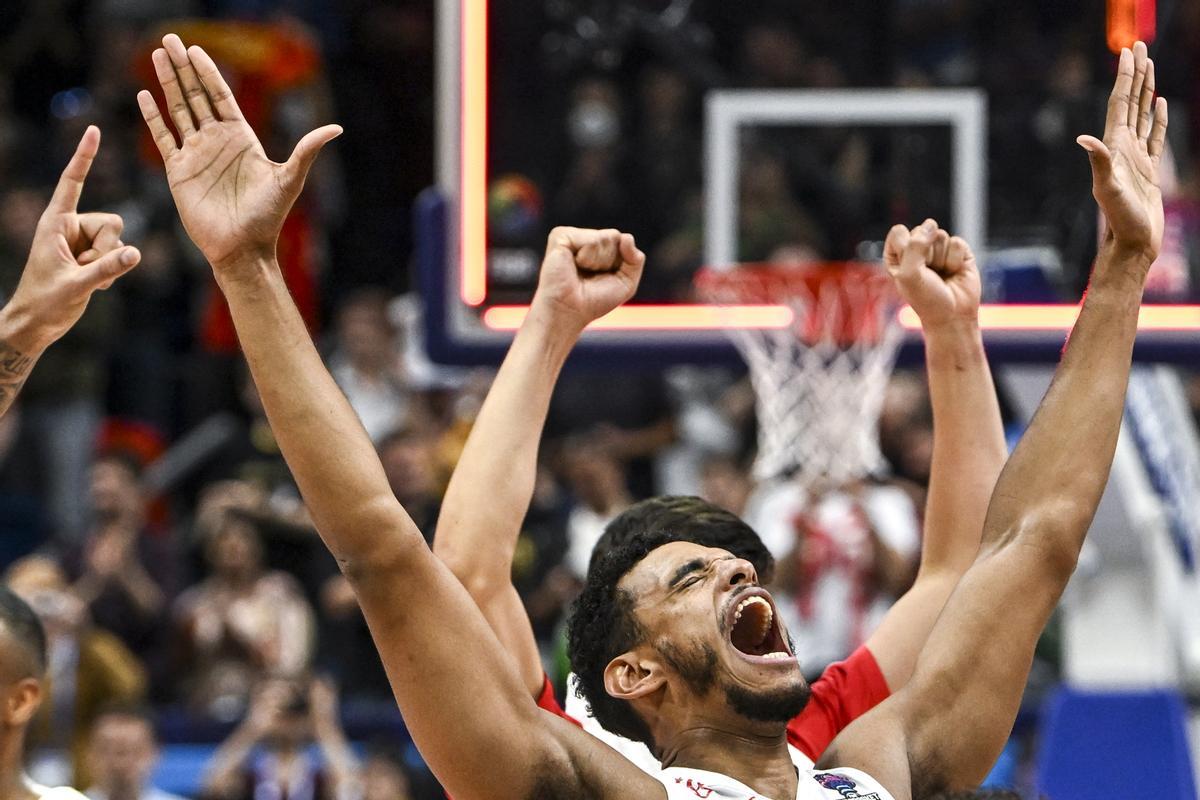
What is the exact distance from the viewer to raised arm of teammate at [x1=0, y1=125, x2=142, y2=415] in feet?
11.3

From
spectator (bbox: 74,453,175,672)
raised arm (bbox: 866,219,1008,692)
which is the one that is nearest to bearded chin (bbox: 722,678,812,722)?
raised arm (bbox: 866,219,1008,692)

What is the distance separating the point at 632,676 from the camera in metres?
3.33

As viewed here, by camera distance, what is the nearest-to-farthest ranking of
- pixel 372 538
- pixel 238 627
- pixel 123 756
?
pixel 372 538, pixel 123 756, pixel 238 627

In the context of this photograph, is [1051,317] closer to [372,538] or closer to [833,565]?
[833,565]

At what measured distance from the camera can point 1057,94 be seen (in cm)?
611

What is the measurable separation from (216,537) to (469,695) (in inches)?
234

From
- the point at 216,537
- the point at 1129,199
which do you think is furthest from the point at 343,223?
the point at 1129,199

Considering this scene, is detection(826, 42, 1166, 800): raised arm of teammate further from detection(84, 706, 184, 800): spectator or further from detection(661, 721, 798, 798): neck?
detection(84, 706, 184, 800): spectator

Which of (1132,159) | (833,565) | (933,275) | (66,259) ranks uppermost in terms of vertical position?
(1132,159)

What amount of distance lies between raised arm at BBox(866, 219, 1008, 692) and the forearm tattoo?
1731 mm

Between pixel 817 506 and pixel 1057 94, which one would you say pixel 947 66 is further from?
pixel 817 506

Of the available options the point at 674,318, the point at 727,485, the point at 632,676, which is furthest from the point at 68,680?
the point at 632,676

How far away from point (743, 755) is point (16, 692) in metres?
1.52

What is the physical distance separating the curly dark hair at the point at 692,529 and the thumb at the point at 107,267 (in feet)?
3.36
